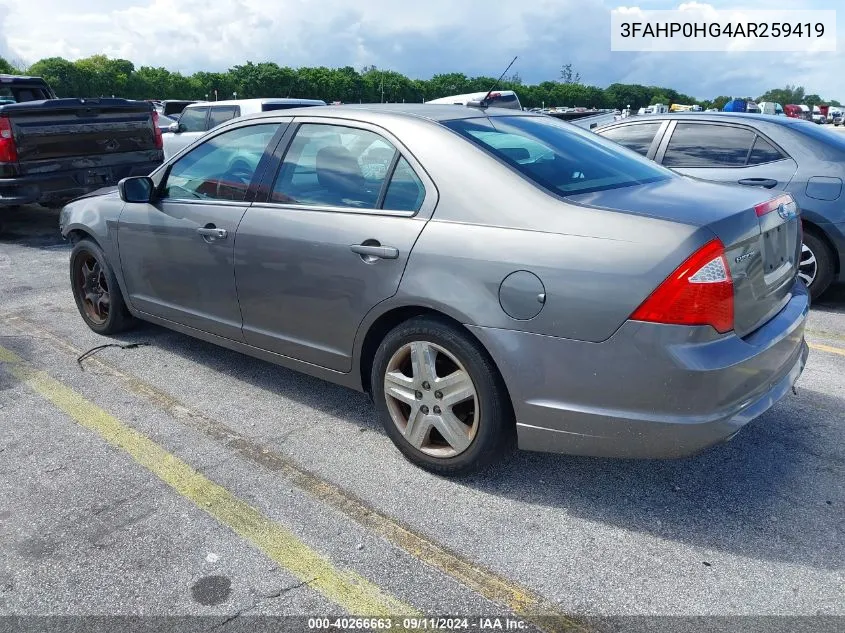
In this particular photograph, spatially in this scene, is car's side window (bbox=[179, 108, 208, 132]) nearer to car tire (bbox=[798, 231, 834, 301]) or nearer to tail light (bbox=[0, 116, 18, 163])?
tail light (bbox=[0, 116, 18, 163])

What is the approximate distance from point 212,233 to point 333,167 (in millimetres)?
859

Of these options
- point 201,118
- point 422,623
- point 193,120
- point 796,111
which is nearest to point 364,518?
point 422,623

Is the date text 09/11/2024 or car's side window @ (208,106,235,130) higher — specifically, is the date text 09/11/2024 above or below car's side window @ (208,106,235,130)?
below

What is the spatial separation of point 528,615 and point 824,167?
16.2 feet

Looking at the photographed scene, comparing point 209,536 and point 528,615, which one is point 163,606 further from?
point 528,615

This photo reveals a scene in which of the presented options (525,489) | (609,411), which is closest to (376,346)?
(525,489)

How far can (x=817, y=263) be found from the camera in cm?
571

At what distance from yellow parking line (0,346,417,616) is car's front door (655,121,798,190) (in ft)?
14.9

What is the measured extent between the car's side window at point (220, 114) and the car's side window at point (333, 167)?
8.72 meters

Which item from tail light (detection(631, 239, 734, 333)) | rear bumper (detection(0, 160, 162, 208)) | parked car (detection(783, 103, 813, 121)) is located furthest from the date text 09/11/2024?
parked car (detection(783, 103, 813, 121))

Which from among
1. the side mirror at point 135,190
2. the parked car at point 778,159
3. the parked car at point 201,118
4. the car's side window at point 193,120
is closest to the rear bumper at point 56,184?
the parked car at point 201,118

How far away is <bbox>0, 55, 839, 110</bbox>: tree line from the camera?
57875mm

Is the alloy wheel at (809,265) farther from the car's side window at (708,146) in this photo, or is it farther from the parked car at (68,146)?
the parked car at (68,146)

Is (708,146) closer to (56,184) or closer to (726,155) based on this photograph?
(726,155)
